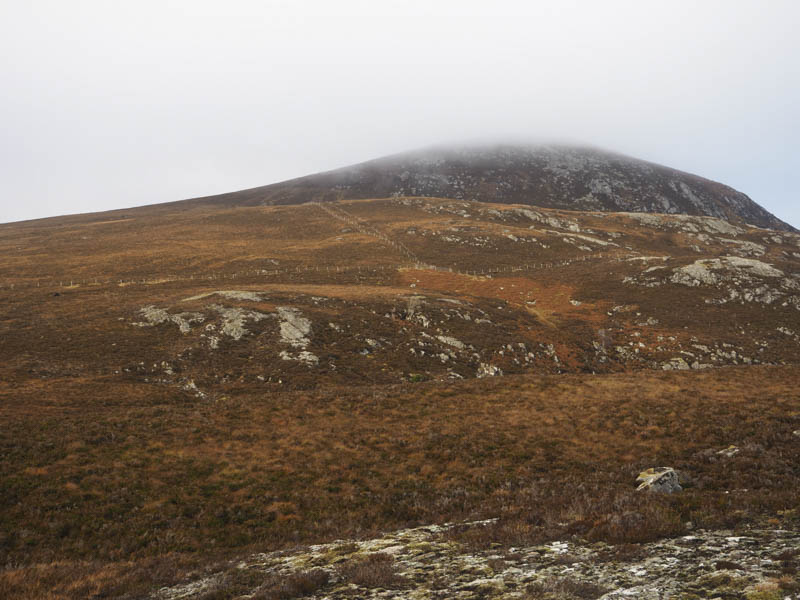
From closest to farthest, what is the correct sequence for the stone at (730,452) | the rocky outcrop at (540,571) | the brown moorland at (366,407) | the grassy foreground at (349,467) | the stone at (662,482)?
the rocky outcrop at (540,571) → the grassy foreground at (349,467) → the brown moorland at (366,407) → the stone at (662,482) → the stone at (730,452)

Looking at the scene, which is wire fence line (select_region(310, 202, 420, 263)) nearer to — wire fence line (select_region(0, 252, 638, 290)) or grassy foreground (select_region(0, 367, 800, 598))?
wire fence line (select_region(0, 252, 638, 290))

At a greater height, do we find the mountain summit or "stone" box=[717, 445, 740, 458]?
the mountain summit

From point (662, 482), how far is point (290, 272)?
215 feet

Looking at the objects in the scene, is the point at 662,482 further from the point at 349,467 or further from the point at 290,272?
the point at 290,272

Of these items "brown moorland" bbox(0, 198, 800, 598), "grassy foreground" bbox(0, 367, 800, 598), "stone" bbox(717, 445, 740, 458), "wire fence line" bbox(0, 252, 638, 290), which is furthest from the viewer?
"wire fence line" bbox(0, 252, 638, 290)

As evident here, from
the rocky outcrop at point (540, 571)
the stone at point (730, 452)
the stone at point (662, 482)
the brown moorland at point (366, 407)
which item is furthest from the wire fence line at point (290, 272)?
the rocky outcrop at point (540, 571)

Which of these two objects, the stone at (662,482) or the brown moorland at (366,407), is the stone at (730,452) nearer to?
the brown moorland at (366,407)

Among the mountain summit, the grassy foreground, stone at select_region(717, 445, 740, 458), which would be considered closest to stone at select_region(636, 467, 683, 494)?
the grassy foreground

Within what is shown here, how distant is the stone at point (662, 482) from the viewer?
43.7ft

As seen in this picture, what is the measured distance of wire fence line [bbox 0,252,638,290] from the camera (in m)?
62.1

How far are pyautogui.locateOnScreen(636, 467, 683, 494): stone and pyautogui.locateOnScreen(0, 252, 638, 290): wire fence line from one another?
59386mm

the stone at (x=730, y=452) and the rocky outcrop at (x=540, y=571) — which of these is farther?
the stone at (x=730, y=452)

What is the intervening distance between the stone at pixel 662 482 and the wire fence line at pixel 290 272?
195 feet

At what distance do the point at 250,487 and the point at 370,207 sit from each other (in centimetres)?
12392
